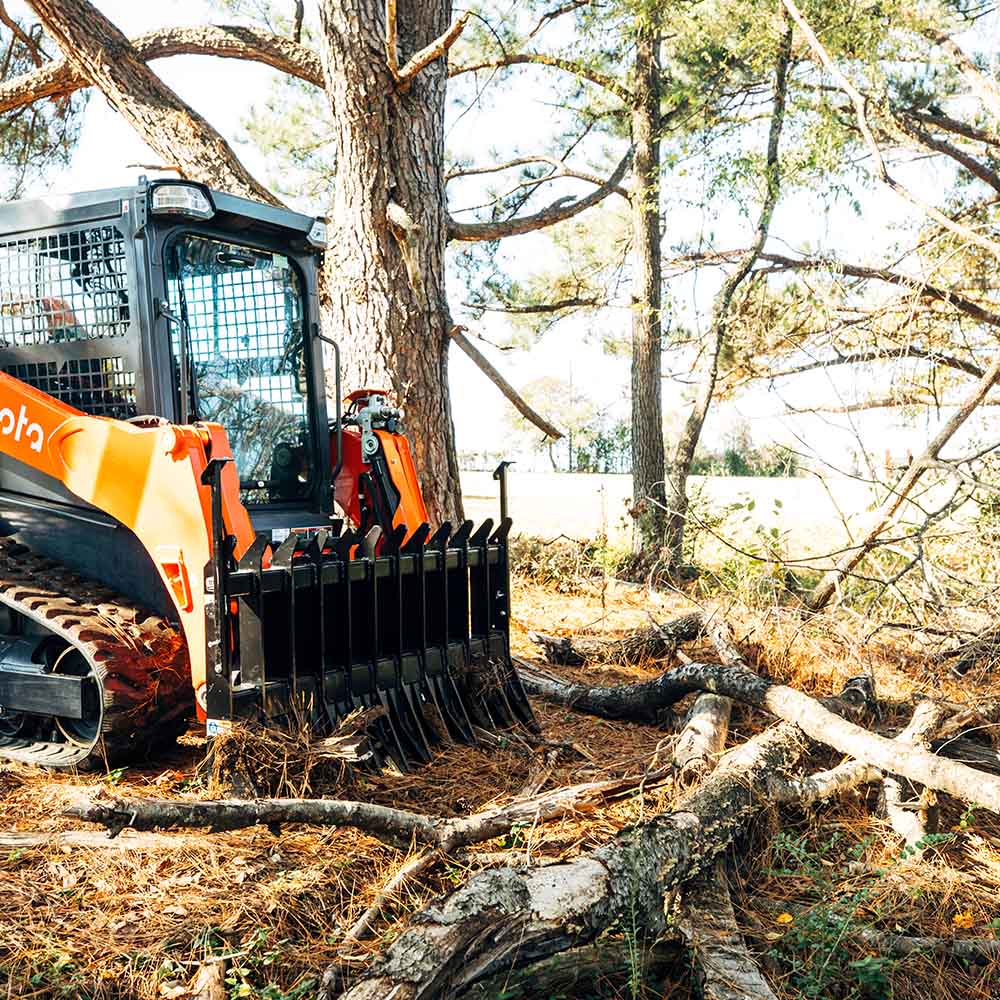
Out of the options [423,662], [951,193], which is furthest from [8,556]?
[951,193]

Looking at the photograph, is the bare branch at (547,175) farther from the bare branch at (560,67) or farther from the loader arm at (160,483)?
the loader arm at (160,483)

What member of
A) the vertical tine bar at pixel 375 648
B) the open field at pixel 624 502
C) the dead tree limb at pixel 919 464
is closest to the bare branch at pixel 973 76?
the dead tree limb at pixel 919 464

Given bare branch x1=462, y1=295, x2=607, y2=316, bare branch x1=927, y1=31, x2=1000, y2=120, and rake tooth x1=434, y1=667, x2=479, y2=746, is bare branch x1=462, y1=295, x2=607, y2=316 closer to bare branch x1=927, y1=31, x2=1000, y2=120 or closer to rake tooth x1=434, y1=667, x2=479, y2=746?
bare branch x1=927, y1=31, x2=1000, y2=120

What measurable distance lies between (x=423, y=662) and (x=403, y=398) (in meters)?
2.95

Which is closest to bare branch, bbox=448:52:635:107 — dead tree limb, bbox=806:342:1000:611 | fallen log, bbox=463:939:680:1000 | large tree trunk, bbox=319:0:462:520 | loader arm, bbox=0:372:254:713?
large tree trunk, bbox=319:0:462:520

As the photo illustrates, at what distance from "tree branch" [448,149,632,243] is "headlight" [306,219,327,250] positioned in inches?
179

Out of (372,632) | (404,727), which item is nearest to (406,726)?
(404,727)

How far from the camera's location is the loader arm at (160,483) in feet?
12.8

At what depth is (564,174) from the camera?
36.8ft

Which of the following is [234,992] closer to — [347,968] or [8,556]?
[347,968]

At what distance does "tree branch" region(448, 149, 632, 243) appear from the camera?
9.71 metres

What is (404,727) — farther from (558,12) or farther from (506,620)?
(558,12)

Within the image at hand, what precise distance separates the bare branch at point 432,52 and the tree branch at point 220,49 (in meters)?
1.53

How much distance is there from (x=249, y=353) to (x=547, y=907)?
3276mm
